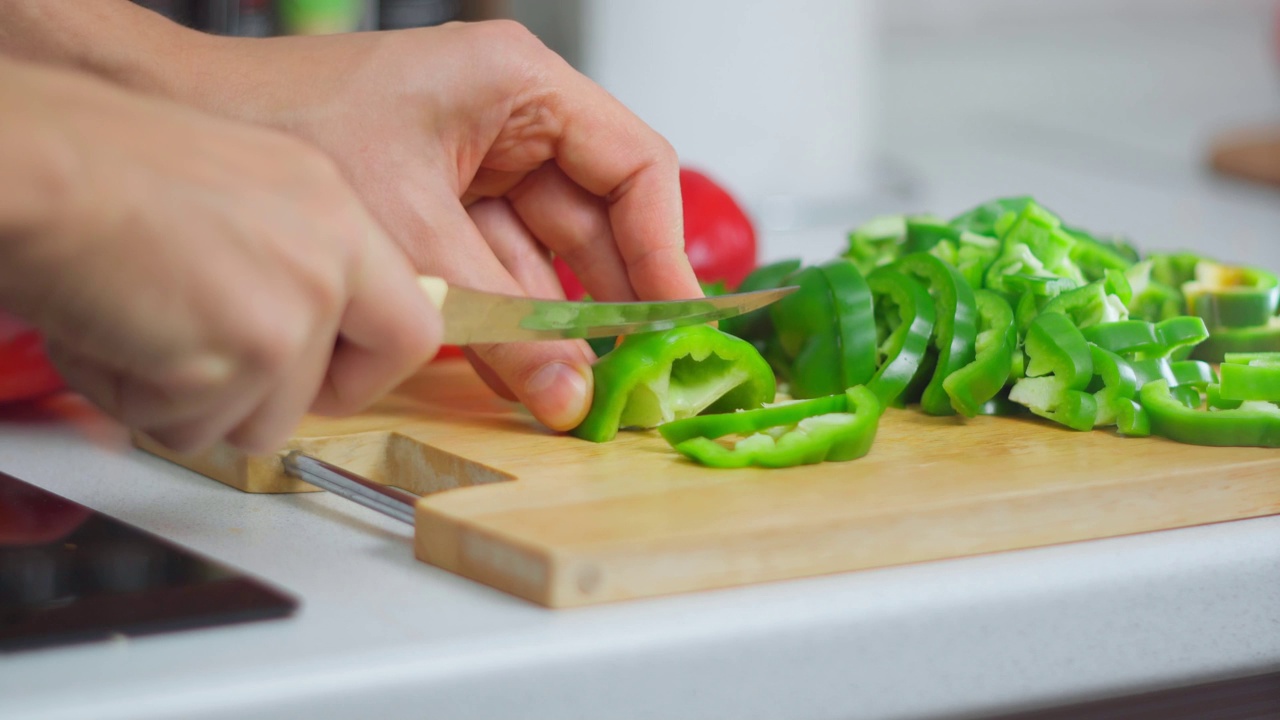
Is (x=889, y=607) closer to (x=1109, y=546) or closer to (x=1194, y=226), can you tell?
(x=1109, y=546)

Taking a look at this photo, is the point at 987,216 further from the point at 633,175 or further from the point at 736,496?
the point at 736,496

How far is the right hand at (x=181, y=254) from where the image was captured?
629 millimetres

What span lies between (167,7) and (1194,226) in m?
1.73

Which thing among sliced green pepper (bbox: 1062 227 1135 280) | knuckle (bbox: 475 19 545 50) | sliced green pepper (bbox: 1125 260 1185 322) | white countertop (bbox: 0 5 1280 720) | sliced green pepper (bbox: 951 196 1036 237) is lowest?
white countertop (bbox: 0 5 1280 720)

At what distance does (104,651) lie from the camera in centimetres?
71

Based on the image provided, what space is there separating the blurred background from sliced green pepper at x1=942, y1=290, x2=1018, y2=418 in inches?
39.7

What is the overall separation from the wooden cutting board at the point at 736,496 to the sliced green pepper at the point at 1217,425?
0.04ft

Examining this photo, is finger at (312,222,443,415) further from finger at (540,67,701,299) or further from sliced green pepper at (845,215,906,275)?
sliced green pepper at (845,215,906,275)

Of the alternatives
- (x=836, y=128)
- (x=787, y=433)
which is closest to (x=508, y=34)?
(x=787, y=433)

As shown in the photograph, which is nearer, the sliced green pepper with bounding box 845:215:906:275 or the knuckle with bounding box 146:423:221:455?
the knuckle with bounding box 146:423:221:455

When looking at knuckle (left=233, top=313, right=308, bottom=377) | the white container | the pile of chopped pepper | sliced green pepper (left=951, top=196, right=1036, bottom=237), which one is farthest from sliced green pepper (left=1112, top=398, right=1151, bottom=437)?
the white container

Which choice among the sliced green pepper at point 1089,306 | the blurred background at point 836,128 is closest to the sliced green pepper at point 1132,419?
the sliced green pepper at point 1089,306

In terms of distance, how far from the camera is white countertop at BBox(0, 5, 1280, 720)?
70 centimetres

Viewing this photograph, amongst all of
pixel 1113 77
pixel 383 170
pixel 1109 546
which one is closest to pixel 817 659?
pixel 1109 546
